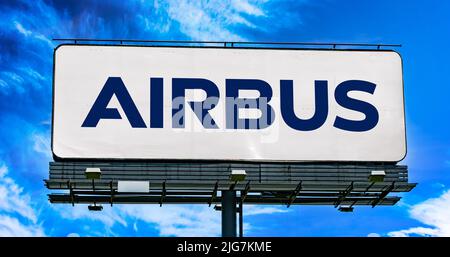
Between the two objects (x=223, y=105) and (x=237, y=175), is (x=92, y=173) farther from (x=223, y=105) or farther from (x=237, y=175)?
(x=223, y=105)

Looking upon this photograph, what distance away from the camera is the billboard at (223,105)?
1939cm

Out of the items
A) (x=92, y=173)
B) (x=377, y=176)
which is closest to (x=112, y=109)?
(x=92, y=173)

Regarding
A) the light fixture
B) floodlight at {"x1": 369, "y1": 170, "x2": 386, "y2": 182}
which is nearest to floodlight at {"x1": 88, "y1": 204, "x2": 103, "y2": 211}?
the light fixture

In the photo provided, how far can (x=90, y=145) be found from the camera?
19.3 m

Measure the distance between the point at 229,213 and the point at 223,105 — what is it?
2887mm

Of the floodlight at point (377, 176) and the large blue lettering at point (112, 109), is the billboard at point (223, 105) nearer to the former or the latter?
the large blue lettering at point (112, 109)

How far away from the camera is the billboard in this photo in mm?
19391

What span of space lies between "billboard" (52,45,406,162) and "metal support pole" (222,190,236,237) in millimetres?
1024

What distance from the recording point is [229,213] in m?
18.9

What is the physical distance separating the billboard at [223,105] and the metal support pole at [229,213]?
102cm

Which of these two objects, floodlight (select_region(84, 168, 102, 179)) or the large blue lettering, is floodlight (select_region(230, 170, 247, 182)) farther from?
floodlight (select_region(84, 168, 102, 179))

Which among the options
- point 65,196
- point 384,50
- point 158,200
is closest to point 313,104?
point 384,50
